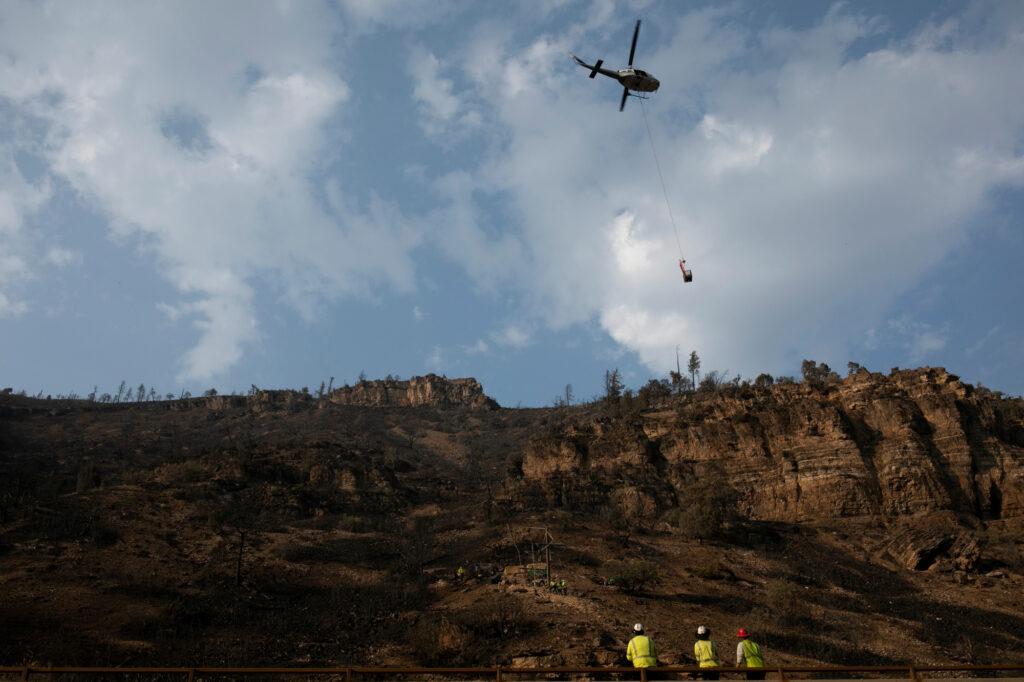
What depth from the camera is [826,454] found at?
49.9m

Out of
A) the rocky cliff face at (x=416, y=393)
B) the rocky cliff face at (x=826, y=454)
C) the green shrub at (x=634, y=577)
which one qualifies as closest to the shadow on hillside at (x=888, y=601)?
the green shrub at (x=634, y=577)

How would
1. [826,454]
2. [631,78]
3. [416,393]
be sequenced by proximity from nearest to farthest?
1. [631,78]
2. [826,454]
3. [416,393]

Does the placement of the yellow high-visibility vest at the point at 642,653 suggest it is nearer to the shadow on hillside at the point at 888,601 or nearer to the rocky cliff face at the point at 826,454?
the shadow on hillside at the point at 888,601

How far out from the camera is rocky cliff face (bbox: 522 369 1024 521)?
152 feet

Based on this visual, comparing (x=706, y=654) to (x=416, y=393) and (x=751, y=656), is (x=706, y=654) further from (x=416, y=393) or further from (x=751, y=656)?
(x=416, y=393)

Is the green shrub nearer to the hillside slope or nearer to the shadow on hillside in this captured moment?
the hillside slope

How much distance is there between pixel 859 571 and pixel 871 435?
54.6 ft

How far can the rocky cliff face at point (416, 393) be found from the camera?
133m

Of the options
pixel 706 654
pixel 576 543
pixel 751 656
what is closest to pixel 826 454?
pixel 576 543

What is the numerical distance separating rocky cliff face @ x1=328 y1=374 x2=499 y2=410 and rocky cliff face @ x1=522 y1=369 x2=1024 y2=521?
7230 cm

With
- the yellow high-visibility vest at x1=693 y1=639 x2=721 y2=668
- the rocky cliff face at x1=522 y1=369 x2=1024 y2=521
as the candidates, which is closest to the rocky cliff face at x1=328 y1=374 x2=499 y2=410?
the rocky cliff face at x1=522 y1=369 x2=1024 y2=521

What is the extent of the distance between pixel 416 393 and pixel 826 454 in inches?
3847

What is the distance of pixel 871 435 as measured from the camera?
51.0 metres

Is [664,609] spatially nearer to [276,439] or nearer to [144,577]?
[144,577]
